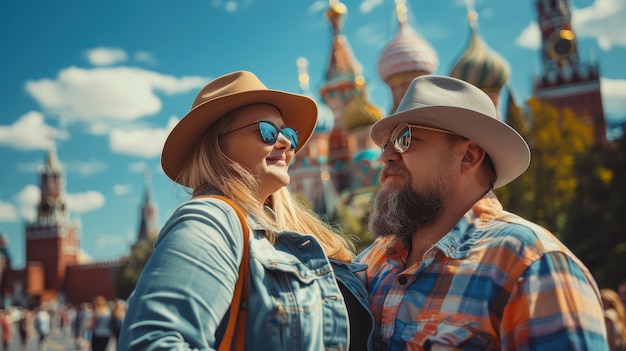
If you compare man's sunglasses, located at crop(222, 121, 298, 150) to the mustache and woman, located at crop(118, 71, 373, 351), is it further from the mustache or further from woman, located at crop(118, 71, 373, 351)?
the mustache

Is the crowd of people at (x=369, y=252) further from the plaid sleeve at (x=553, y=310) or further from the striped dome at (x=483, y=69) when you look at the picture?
the striped dome at (x=483, y=69)

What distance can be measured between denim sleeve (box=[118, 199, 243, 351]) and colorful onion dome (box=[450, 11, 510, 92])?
31940 mm

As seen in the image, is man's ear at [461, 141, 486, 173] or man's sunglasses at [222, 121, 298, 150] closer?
man's sunglasses at [222, 121, 298, 150]

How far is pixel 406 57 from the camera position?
35312mm

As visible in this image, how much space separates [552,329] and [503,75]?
3322cm

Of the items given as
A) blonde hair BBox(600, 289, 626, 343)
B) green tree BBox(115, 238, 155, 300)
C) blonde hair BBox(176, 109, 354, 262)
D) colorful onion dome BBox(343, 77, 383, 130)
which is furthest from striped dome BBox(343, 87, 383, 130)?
blonde hair BBox(176, 109, 354, 262)

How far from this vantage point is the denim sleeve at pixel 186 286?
1829mm

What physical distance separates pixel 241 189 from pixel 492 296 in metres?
1.00

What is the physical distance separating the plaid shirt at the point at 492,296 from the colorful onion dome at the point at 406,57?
110 feet

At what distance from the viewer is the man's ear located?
2.66 m

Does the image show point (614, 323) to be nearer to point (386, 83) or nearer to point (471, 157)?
point (471, 157)

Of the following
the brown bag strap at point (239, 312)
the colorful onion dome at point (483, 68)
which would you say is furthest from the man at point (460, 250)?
the colorful onion dome at point (483, 68)

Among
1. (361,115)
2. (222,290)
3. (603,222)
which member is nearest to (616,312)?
(222,290)

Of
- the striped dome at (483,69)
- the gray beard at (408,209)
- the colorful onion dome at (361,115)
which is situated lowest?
the gray beard at (408,209)
